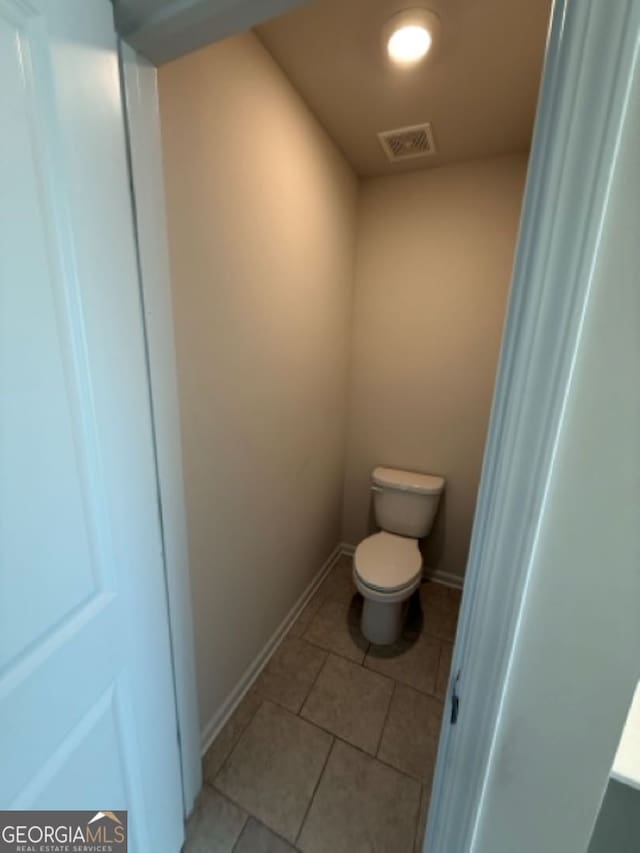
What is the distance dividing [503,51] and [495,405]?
55.6 inches

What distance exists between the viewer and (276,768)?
1.27m

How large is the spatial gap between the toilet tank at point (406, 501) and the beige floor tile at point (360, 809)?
1.07m

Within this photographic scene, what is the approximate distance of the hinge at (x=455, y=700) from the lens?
61cm

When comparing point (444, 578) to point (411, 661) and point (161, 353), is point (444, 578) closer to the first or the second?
point (411, 661)

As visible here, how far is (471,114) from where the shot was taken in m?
1.46

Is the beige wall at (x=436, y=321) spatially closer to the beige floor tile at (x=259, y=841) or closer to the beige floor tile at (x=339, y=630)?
the beige floor tile at (x=339, y=630)

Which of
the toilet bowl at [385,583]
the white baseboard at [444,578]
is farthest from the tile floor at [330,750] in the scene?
the white baseboard at [444,578]

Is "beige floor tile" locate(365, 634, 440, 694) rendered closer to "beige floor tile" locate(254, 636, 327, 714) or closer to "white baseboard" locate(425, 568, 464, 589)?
"beige floor tile" locate(254, 636, 327, 714)

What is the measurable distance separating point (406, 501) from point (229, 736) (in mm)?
→ 1344

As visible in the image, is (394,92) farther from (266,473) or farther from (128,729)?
(128,729)

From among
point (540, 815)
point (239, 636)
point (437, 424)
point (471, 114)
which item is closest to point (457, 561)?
point (437, 424)

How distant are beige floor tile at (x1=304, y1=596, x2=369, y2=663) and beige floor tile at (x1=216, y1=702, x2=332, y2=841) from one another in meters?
0.38

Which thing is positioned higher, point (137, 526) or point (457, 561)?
point (137, 526)

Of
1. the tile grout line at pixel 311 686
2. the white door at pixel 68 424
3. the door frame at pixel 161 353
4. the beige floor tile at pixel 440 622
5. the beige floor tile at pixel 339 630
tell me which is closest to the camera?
the white door at pixel 68 424
